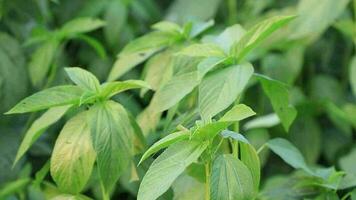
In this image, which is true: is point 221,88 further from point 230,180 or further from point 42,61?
point 42,61

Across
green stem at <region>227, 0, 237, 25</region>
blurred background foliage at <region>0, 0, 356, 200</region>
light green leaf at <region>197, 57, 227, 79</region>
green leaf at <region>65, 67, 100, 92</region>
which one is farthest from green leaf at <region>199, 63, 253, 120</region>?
green stem at <region>227, 0, 237, 25</region>

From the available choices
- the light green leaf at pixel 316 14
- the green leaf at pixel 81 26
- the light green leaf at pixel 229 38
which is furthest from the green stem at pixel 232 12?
the light green leaf at pixel 229 38

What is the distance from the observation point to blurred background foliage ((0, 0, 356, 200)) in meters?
1.02

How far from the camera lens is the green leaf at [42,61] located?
3.35 ft

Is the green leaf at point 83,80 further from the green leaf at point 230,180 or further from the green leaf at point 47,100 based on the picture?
the green leaf at point 230,180

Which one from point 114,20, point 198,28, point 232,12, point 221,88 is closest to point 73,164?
point 221,88

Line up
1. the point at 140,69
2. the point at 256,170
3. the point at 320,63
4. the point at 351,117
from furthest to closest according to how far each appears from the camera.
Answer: the point at 320,63 → the point at 140,69 → the point at 351,117 → the point at 256,170

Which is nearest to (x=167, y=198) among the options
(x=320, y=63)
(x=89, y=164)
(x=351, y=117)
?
(x=89, y=164)

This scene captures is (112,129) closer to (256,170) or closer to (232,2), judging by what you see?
(256,170)

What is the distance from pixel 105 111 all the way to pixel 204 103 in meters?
0.11

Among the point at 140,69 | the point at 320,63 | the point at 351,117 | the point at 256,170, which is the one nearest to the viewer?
the point at 256,170

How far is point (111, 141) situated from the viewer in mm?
691

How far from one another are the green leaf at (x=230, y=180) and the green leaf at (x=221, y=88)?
0.16 ft

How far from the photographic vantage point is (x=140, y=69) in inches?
47.1
